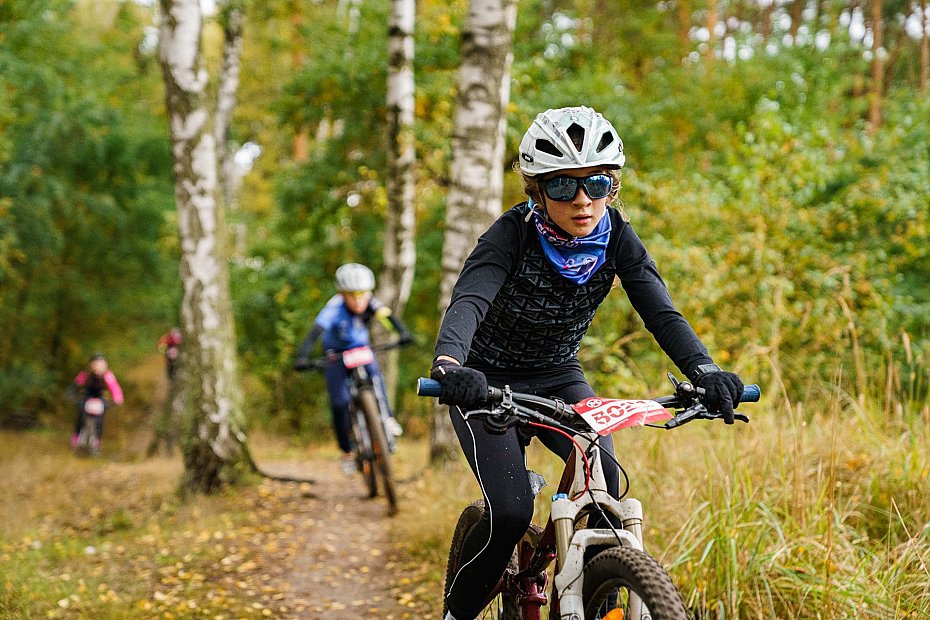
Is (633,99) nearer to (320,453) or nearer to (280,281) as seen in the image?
(280,281)

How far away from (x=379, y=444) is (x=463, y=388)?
17.2ft

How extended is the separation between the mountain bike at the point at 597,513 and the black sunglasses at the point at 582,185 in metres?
0.77

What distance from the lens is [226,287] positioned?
321 inches

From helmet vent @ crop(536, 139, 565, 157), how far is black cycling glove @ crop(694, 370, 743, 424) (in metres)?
0.96

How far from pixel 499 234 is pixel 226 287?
5464 millimetres

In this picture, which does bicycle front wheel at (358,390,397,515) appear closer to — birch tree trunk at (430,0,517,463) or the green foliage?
birch tree trunk at (430,0,517,463)

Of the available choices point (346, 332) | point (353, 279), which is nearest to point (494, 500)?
point (353, 279)

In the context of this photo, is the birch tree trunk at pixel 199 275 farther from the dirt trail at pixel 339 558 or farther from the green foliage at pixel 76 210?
the green foliage at pixel 76 210

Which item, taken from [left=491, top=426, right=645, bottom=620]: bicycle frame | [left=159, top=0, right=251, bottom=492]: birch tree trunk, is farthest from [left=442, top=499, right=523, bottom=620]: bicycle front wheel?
[left=159, top=0, right=251, bottom=492]: birch tree trunk

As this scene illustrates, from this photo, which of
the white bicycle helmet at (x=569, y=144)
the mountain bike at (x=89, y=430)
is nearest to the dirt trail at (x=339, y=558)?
the white bicycle helmet at (x=569, y=144)

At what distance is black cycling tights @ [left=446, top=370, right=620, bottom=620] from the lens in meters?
3.11

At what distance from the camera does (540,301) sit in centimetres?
337

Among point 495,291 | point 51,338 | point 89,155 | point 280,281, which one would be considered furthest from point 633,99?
point 51,338

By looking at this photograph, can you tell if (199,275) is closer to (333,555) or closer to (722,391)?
(333,555)
